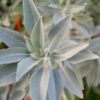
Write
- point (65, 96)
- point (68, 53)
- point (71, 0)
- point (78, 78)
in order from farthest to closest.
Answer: point (71, 0)
point (65, 96)
point (78, 78)
point (68, 53)

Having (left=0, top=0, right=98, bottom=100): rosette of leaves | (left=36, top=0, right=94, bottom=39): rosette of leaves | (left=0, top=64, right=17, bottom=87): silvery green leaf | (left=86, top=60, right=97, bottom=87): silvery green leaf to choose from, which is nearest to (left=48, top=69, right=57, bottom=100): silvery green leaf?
(left=0, top=0, right=98, bottom=100): rosette of leaves

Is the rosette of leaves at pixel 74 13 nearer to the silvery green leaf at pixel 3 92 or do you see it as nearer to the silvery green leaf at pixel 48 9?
the silvery green leaf at pixel 48 9

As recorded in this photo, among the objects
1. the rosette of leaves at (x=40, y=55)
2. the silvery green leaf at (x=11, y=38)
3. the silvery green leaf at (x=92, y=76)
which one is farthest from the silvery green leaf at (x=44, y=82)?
the silvery green leaf at (x=92, y=76)

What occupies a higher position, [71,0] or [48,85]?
[71,0]

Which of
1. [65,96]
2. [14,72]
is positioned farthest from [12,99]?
[65,96]

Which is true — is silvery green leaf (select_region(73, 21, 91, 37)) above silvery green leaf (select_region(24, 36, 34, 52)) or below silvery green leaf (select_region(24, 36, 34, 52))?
above

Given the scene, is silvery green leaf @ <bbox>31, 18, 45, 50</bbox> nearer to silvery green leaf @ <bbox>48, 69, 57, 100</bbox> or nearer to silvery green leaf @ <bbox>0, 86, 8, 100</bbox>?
silvery green leaf @ <bbox>48, 69, 57, 100</bbox>

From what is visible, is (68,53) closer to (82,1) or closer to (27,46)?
(27,46)
